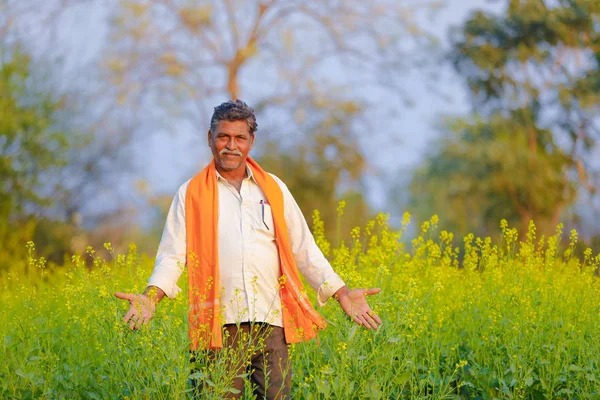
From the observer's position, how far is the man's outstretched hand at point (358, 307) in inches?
159

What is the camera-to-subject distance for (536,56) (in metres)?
25.8

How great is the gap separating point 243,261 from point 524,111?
73.9 ft

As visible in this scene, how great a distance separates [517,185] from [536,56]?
14.2 feet

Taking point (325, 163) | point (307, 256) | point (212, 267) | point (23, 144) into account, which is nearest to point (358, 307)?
point (307, 256)

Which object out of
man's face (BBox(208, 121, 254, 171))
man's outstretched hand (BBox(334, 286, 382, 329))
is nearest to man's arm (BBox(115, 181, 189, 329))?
man's face (BBox(208, 121, 254, 171))

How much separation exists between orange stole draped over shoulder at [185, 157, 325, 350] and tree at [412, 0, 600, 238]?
68.8 ft

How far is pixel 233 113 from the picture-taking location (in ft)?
13.3

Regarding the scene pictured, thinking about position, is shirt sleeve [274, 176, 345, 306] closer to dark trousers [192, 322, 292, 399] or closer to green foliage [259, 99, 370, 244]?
dark trousers [192, 322, 292, 399]

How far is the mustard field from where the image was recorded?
401cm

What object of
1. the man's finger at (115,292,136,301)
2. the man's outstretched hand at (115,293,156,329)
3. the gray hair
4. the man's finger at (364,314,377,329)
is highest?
the gray hair

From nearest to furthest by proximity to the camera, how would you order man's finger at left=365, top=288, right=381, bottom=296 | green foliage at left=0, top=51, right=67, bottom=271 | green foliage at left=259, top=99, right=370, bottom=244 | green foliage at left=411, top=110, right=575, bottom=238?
man's finger at left=365, top=288, right=381, bottom=296
green foliage at left=0, top=51, right=67, bottom=271
green foliage at left=259, top=99, right=370, bottom=244
green foliage at left=411, top=110, right=575, bottom=238

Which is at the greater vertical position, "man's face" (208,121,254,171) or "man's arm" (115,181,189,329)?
"man's face" (208,121,254,171)

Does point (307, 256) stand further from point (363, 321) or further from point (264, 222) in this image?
point (363, 321)

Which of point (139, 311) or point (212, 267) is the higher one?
point (212, 267)
